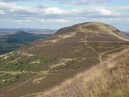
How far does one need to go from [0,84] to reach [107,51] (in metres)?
59.8

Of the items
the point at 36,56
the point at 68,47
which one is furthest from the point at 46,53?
the point at 68,47

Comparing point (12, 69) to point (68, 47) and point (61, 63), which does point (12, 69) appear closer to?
point (61, 63)

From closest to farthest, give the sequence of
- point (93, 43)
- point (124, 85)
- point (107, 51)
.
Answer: point (124, 85) < point (107, 51) < point (93, 43)

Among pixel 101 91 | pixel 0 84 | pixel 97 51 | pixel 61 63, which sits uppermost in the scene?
pixel 101 91

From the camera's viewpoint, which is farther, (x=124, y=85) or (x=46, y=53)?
(x=46, y=53)

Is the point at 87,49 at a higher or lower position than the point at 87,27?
lower

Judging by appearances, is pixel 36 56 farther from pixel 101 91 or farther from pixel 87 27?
pixel 101 91

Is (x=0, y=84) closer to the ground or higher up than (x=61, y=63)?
closer to the ground

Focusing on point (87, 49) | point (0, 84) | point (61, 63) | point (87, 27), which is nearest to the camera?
point (0, 84)

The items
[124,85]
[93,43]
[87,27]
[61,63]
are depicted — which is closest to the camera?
[124,85]

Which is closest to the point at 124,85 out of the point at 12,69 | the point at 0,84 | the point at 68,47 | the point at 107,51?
the point at 0,84

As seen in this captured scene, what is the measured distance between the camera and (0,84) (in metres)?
62.9

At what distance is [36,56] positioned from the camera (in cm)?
9825

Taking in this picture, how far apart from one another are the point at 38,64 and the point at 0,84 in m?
26.2
